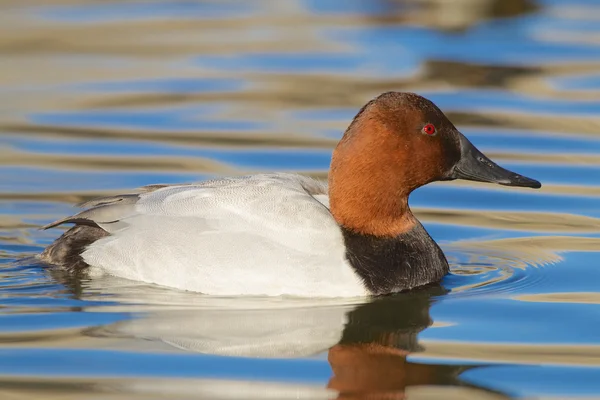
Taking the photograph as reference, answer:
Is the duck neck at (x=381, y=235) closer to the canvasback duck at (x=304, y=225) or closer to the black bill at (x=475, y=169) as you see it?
the canvasback duck at (x=304, y=225)

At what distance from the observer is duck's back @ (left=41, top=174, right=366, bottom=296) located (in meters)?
6.42

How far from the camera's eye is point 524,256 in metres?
7.51

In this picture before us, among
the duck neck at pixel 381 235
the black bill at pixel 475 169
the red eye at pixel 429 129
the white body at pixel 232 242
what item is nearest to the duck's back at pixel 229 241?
the white body at pixel 232 242

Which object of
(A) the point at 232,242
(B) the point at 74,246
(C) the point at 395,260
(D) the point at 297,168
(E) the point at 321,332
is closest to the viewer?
(E) the point at 321,332

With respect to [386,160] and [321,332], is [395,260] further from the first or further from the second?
[321,332]

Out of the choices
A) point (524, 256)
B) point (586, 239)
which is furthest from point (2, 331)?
point (586, 239)

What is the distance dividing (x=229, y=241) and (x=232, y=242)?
0.06ft

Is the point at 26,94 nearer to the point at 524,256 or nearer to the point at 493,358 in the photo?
the point at 524,256

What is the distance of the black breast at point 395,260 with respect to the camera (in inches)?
259

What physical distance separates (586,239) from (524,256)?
1.89ft

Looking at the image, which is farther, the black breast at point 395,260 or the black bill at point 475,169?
the black bill at point 475,169

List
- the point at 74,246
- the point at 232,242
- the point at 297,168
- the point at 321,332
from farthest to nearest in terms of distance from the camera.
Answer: the point at 297,168 → the point at 74,246 → the point at 232,242 → the point at 321,332

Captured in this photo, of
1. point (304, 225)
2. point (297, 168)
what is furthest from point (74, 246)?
point (297, 168)

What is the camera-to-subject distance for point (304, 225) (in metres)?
6.51
